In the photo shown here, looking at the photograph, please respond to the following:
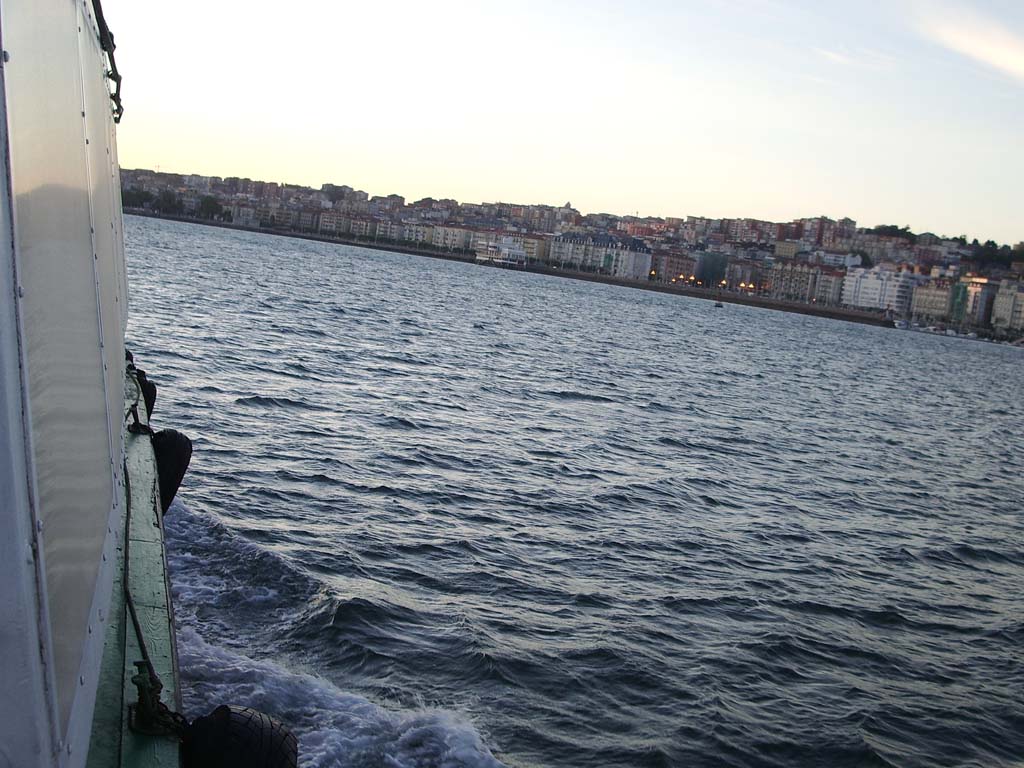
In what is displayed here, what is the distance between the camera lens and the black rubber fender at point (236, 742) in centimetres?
249

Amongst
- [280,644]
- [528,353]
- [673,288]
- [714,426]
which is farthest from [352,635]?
[673,288]

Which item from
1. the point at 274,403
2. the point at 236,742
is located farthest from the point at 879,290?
the point at 236,742

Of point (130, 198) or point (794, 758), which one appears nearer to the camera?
point (794, 758)

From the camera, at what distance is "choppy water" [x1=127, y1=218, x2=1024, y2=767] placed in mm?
5566

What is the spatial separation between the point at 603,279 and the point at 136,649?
157 m

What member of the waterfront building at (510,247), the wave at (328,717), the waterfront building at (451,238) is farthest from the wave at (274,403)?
the waterfront building at (451,238)

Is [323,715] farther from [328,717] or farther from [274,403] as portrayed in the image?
[274,403]

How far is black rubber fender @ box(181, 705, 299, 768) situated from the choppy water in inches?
81.7

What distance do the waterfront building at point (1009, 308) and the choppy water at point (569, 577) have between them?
471 ft

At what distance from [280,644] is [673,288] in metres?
149

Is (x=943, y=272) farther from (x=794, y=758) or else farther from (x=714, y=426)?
(x=794, y=758)

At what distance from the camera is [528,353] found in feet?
94.6

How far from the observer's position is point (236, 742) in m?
2.55

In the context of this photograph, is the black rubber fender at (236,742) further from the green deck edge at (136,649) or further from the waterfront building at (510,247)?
the waterfront building at (510,247)
